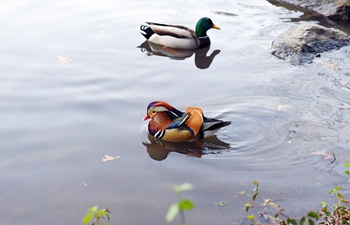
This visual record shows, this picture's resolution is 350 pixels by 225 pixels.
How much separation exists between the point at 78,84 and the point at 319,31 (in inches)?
183

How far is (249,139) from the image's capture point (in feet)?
21.2

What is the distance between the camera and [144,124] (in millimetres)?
6941

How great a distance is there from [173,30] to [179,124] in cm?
409

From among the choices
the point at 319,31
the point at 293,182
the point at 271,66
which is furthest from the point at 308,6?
the point at 293,182

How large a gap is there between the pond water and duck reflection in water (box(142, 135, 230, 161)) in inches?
0.9

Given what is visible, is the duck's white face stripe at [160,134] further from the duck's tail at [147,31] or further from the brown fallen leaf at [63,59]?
the duck's tail at [147,31]

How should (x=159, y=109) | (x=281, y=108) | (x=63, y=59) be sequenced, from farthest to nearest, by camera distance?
(x=63, y=59)
(x=281, y=108)
(x=159, y=109)

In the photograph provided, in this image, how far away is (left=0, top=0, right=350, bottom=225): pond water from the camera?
5.36m

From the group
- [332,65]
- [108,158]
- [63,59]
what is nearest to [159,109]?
[108,158]

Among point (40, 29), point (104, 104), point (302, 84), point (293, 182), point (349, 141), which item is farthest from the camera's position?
point (40, 29)

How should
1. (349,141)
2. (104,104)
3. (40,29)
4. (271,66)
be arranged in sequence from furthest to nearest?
(40,29) < (271,66) < (104,104) < (349,141)

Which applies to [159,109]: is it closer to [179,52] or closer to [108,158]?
[108,158]

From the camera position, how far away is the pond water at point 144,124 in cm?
536

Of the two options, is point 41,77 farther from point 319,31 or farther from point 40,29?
point 319,31
